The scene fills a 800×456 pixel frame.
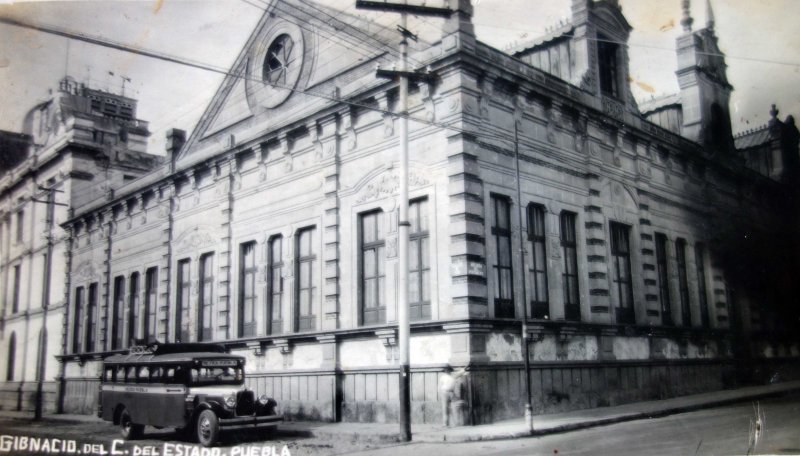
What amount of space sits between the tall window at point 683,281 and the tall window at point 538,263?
8677mm

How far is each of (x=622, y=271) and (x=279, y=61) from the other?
1408 cm

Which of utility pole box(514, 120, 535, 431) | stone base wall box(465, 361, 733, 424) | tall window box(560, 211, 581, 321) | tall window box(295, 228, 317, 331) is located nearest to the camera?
utility pole box(514, 120, 535, 431)

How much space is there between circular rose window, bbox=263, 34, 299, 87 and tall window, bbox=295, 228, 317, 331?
572 cm

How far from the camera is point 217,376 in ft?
55.1

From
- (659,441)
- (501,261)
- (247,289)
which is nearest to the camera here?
(659,441)

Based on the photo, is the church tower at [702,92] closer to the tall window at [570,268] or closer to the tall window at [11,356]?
the tall window at [570,268]

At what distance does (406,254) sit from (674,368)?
1345 cm

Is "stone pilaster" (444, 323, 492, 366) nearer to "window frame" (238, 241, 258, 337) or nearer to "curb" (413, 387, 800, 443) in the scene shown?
"curb" (413, 387, 800, 443)

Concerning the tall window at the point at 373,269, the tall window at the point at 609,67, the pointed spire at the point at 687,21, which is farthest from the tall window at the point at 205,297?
the pointed spire at the point at 687,21

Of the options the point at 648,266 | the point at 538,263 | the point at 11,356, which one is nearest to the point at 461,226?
the point at 538,263

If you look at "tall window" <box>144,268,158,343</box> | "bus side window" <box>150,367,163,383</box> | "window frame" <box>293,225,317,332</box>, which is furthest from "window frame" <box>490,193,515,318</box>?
"tall window" <box>144,268,158,343</box>

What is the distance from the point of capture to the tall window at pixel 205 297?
2577 centimetres

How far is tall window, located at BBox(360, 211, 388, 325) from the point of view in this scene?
19.4 m

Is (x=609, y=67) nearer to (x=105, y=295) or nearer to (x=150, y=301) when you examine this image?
(x=150, y=301)
